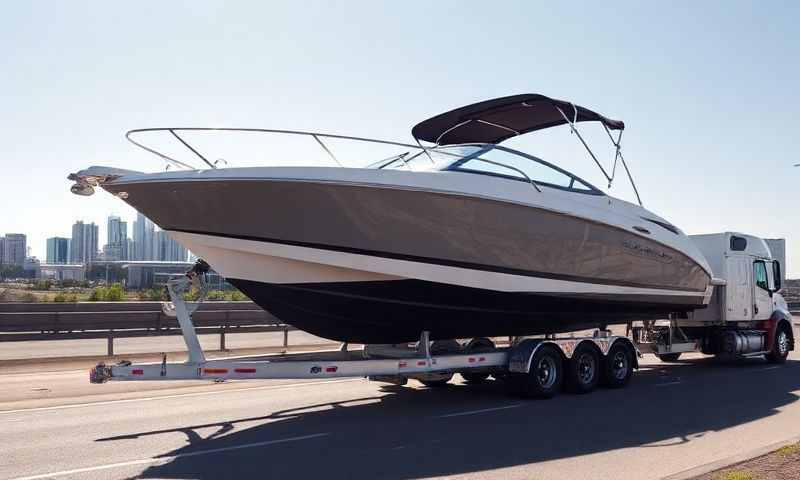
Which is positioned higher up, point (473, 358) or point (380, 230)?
point (380, 230)

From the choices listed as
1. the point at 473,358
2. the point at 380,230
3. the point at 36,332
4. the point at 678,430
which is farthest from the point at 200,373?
the point at 36,332

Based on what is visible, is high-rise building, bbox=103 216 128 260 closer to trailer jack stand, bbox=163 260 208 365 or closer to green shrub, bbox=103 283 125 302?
green shrub, bbox=103 283 125 302

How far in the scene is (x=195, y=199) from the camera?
320 inches

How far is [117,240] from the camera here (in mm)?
120312

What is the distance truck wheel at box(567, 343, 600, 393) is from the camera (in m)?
10.8

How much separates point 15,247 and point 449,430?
121416mm

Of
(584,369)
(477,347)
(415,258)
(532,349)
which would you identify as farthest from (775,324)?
(415,258)

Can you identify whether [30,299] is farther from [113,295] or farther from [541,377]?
[541,377]

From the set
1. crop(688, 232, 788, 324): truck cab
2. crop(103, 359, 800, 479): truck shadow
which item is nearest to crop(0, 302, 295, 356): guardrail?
crop(103, 359, 800, 479): truck shadow

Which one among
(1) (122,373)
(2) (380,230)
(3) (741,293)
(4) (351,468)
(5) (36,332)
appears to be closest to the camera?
(4) (351,468)

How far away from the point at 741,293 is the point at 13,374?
13597 mm

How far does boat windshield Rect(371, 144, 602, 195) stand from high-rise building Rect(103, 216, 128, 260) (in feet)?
337

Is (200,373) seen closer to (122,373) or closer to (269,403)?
(122,373)

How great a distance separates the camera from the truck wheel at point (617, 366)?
1145 cm
